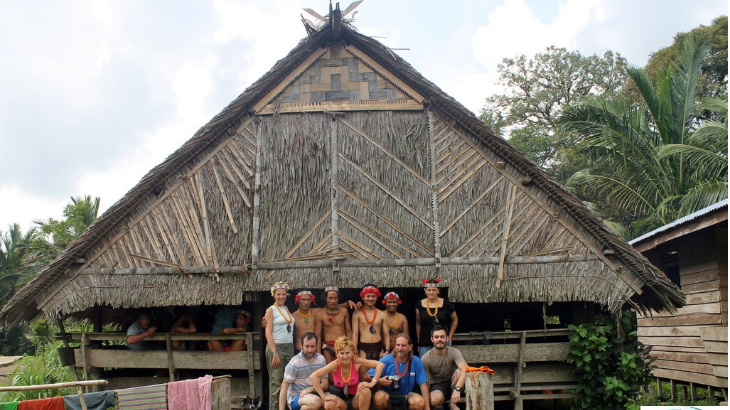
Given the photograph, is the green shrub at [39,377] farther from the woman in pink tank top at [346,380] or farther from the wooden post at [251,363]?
the woman in pink tank top at [346,380]

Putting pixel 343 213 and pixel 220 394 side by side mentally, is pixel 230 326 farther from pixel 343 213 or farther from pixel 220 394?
pixel 220 394

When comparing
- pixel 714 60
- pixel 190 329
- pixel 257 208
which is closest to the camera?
pixel 257 208

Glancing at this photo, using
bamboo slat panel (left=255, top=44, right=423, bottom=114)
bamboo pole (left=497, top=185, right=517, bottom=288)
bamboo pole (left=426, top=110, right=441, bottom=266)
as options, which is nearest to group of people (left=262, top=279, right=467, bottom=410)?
bamboo pole (left=426, top=110, right=441, bottom=266)

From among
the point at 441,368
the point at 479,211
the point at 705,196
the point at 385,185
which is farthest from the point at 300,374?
the point at 705,196

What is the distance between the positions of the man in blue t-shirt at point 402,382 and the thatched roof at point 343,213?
1990 mm

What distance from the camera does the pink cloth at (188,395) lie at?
6.84 meters

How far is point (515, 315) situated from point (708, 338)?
11.0 ft

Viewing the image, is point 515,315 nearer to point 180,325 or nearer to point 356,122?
point 356,122

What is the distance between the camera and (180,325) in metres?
9.92

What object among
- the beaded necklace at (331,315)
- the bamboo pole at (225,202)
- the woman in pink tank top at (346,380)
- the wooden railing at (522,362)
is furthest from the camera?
the bamboo pole at (225,202)

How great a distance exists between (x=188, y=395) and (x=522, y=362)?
477cm

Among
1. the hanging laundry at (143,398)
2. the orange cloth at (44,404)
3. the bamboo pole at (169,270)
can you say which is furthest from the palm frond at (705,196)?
the orange cloth at (44,404)

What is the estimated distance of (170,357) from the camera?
9.23 meters

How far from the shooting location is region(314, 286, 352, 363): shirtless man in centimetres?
854
